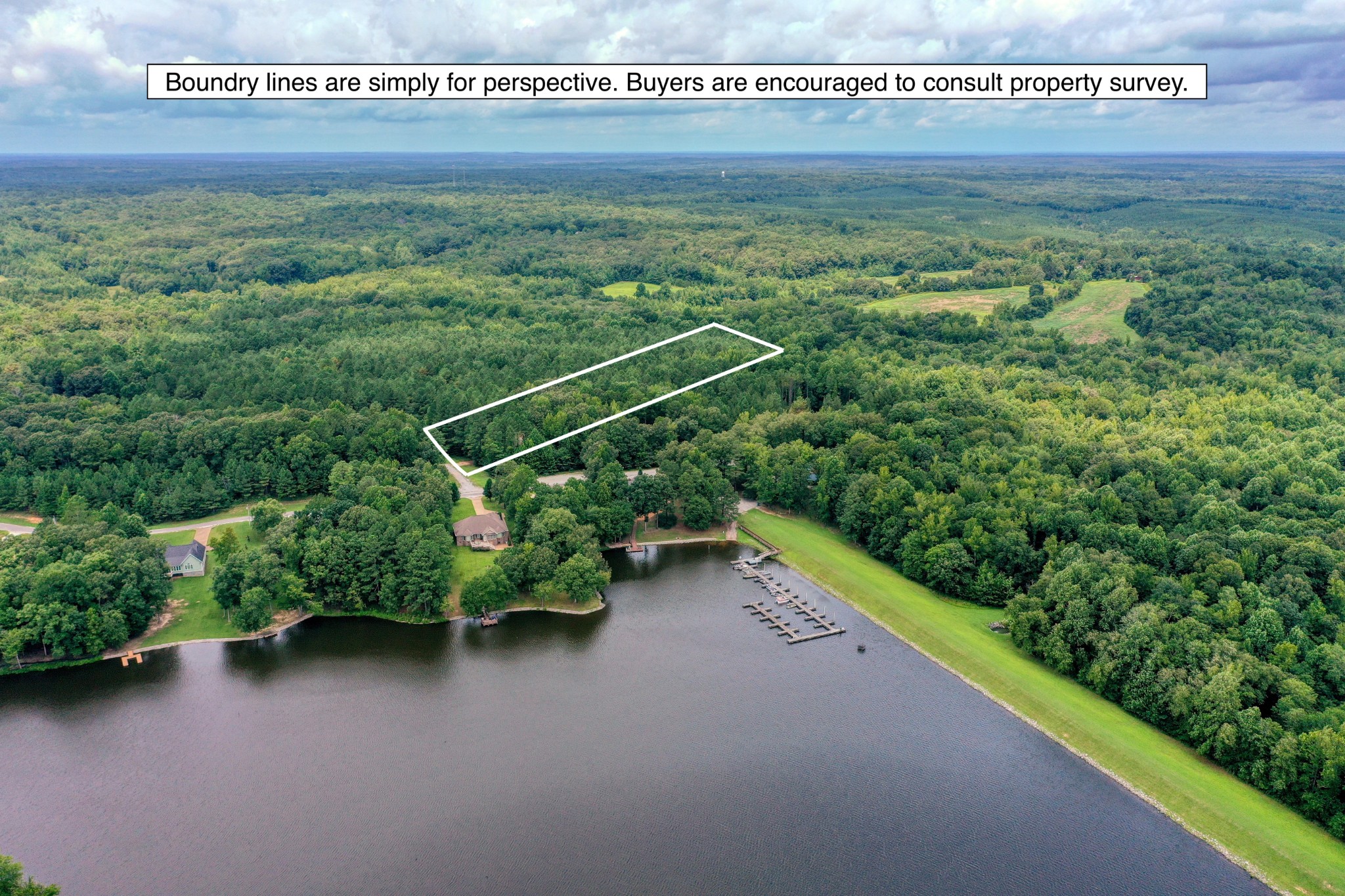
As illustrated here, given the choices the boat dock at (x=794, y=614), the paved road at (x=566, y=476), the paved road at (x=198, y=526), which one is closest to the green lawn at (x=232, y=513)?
the paved road at (x=198, y=526)

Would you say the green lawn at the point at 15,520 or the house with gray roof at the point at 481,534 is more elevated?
the green lawn at the point at 15,520

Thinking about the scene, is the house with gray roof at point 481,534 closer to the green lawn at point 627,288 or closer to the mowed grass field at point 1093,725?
the mowed grass field at point 1093,725

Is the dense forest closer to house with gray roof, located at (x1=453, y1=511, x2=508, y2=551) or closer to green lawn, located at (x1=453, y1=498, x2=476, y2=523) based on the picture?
house with gray roof, located at (x1=453, y1=511, x2=508, y2=551)

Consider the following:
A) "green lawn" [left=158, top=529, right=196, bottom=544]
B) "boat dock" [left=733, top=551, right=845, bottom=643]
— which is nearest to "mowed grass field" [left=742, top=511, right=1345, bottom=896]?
"boat dock" [left=733, top=551, right=845, bottom=643]

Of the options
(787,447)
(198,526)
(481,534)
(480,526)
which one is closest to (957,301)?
(787,447)

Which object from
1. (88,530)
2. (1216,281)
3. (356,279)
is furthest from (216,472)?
(1216,281)

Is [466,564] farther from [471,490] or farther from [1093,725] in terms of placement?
[1093,725]
